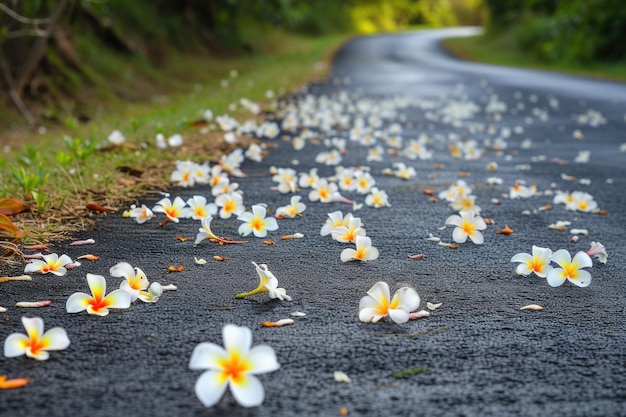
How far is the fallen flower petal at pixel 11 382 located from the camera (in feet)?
5.80

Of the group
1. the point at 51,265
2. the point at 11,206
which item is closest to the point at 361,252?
the point at 51,265

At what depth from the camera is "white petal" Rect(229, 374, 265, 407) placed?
1.66 m

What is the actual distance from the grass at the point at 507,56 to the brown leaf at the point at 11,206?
1410cm

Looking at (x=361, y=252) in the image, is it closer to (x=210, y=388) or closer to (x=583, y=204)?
(x=210, y=388)

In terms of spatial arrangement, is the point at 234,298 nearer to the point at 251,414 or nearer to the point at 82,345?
the point at 82,345

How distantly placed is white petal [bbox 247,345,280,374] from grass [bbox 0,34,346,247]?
1627 mm

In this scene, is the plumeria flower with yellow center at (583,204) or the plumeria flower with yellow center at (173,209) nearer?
the plumeria flower with yellow center at (173,209)

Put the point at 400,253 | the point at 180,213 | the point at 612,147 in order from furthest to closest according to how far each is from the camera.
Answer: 1. the point at 612,147
2. the point at 180,213
3. the point at 400,253

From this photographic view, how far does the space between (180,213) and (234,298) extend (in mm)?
973

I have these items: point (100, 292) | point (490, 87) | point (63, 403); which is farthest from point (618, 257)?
point (490, 87)

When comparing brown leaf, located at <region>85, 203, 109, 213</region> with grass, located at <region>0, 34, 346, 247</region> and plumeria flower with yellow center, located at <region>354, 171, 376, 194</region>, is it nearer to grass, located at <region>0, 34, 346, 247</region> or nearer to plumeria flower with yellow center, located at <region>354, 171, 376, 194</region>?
grass, located at <region>0, 34, 346, 247</region>

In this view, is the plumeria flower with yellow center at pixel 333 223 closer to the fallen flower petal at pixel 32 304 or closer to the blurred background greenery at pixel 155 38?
the fallen flower petal at pixel 32 304

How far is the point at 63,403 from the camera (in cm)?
171

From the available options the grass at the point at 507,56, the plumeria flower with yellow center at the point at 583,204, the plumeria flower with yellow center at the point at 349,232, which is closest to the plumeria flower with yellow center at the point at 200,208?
the plumeria flower with yellow center at the point at 349,232
